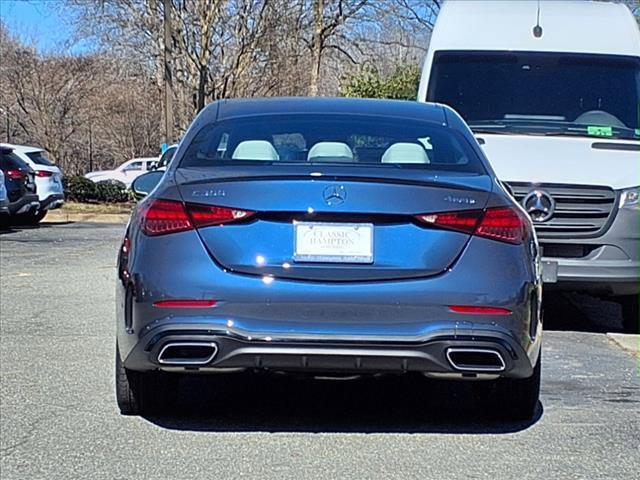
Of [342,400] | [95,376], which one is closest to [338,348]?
[342,400]

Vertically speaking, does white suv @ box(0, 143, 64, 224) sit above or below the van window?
below

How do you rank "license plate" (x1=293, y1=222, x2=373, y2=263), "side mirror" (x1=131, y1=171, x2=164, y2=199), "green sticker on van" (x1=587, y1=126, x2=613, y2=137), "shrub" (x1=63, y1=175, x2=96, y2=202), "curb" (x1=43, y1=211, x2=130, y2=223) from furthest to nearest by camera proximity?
"shrub" (x1=63, y1=175, x2=96, y2=202)
"curb" (x1=43, y1=211, x2=130, y2=223)
"green sticker on van" (x1=587, y1=126, x2=613, y2=137)
"side mirror" (x1=131, y1=171, x2=164, y2=199)
"license plate" (x1=293, y1=222, x2=373, y2=263)

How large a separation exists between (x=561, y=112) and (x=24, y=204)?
39.0 ft

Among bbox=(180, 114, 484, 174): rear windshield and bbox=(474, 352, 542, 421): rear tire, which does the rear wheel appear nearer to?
bbox=(180, 114, 484, 174): rear windshield

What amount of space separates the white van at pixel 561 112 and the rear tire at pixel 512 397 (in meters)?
2.10

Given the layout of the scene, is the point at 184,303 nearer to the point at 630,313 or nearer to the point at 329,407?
the point at 329,407

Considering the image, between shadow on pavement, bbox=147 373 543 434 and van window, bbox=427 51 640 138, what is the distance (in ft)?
10.3

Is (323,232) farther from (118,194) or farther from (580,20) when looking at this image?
(118,194)

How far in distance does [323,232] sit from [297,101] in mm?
1582

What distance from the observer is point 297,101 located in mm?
5828

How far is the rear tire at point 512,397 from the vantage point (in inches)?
202

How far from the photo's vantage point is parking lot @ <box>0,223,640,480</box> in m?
4.56

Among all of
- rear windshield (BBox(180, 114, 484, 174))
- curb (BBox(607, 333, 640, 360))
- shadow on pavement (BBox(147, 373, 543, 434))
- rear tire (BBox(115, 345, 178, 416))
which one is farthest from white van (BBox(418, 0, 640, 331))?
rear tire (BBox(115, 345, 178, 416))

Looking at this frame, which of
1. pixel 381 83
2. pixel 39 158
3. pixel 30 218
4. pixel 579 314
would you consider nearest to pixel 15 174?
pixel 39 158
